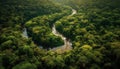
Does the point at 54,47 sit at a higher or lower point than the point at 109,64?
lower

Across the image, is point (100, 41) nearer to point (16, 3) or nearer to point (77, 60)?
point (77, 60)

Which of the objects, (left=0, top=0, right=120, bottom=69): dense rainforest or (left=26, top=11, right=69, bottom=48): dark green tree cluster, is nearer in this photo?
(left=0, top=0, right=120, bottom=69): dense rainforest

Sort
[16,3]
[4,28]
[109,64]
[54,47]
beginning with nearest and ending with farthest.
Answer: [109,64] → [54,47] → [4,28] → [16,3]

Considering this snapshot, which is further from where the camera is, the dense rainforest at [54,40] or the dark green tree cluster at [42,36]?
the dark green tree cluster at [42,36]

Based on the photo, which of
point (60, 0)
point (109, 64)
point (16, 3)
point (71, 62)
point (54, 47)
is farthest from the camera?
point (60, 0)

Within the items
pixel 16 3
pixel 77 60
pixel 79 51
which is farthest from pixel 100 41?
pixel 16 3

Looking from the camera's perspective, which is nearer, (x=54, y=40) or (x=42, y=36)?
(x=54, y=40)

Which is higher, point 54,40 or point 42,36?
point 42,36

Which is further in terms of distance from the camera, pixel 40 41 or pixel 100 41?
pixel 40 41
